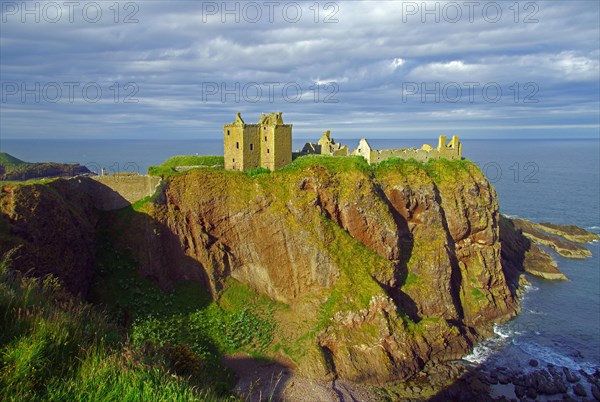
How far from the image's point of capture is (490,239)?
190 ft

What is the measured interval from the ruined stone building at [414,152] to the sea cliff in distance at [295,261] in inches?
74.4

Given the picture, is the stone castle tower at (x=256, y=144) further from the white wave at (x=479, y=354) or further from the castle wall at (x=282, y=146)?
the white wave at (x=479, y=354)

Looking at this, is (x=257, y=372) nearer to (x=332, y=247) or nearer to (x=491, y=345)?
(x=332, y=247)

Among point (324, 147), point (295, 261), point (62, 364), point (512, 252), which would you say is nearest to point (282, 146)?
point (324, 147)

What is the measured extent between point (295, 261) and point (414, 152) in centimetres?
2427

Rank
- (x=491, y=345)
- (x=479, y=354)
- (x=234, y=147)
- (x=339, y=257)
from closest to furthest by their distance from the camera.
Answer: (x=479, y=354)
(x=339, y=257)
(x=491, y=345)
(x=234, y=147)

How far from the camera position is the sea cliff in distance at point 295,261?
41.8m

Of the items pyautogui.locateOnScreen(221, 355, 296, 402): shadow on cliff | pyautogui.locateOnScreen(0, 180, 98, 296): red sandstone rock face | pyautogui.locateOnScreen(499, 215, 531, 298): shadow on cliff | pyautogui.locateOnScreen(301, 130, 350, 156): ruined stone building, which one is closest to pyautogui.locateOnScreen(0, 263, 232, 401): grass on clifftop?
pyautogui.locateOnScreen(0, 180, 98, 296): red sandstone rock face

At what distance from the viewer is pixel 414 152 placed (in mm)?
60500

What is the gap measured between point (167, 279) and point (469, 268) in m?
37.9

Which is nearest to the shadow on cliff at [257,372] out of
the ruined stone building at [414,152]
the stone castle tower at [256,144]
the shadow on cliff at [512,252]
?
the stone castle tower at [256,144]

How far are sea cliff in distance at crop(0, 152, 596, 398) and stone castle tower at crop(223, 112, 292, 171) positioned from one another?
235 cm

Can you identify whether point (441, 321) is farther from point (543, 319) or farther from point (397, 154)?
point (397, 154)

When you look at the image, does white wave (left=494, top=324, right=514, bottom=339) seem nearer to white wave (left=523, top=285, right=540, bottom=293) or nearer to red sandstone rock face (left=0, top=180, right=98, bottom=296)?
white wave (left=523, top=285, right=540, bottom=293)
